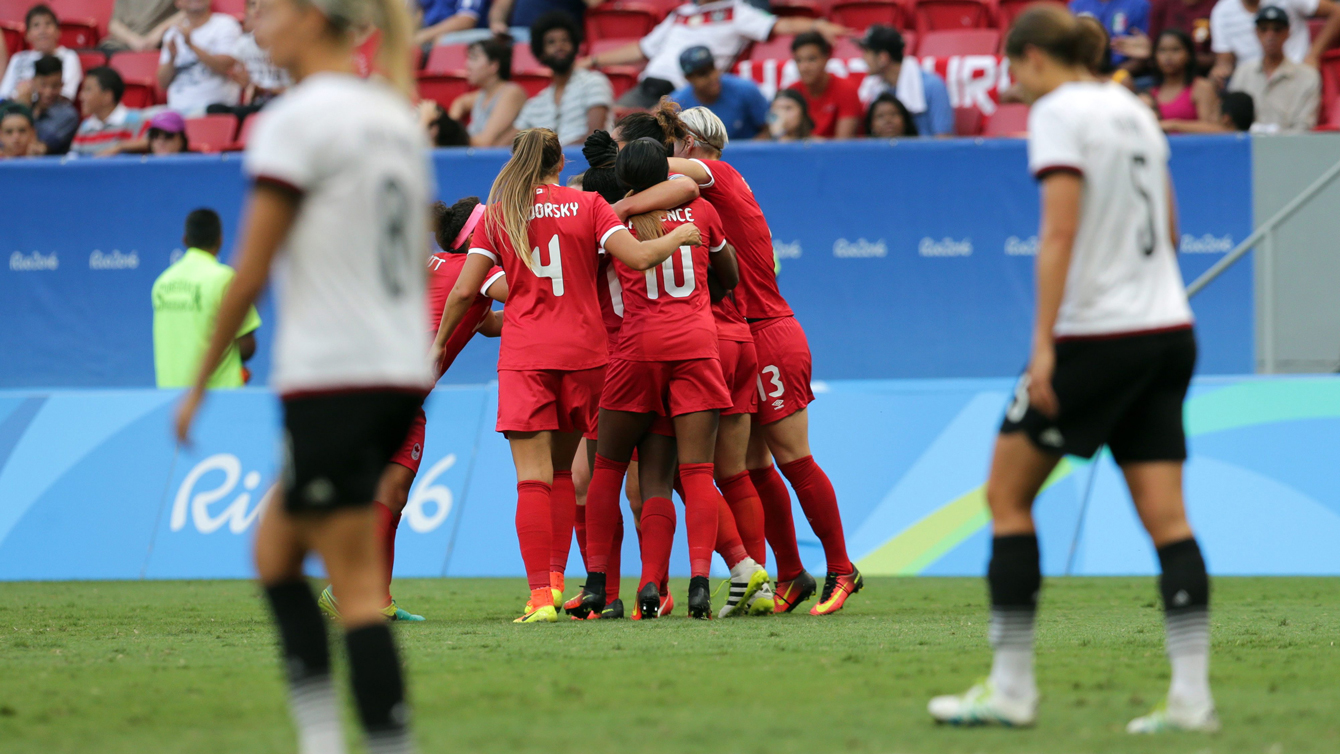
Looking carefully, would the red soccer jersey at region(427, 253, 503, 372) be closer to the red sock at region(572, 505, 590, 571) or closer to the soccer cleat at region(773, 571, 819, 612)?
the red sock at region(572, 505, 590, 571)

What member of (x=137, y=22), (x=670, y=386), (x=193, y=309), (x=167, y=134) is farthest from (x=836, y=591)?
(x=137, y=22)

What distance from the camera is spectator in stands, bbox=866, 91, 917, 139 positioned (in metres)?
11.8

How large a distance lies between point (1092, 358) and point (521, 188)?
3.63 meters

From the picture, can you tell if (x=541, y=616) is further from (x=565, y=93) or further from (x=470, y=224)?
(x=565, y=93)

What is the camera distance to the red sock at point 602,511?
7086mm

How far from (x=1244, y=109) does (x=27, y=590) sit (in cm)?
901

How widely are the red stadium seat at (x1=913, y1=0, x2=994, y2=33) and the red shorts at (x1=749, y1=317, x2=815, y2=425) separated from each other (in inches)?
297

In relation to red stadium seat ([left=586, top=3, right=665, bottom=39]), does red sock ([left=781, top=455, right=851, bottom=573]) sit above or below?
below

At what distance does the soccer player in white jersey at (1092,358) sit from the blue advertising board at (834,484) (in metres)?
5.52

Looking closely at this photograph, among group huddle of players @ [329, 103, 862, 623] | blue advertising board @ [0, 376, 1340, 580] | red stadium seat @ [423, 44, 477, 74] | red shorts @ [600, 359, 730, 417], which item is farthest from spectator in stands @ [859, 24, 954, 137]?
red shorts @ [600, 359, 730, 417]

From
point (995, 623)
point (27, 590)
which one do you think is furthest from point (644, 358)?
point (27, 590)

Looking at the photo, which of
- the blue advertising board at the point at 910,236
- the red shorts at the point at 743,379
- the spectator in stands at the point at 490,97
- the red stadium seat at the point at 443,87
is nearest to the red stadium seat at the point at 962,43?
the blue advertising board at the point at 910,236

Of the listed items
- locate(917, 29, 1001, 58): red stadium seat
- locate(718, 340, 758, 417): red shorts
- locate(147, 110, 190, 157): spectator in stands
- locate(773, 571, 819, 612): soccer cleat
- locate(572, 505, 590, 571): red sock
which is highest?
locate(917, 29, 1001, 58): red stadium seat

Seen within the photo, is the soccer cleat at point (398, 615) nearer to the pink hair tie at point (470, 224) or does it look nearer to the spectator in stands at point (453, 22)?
the pink hair tie at point (470, 224)
